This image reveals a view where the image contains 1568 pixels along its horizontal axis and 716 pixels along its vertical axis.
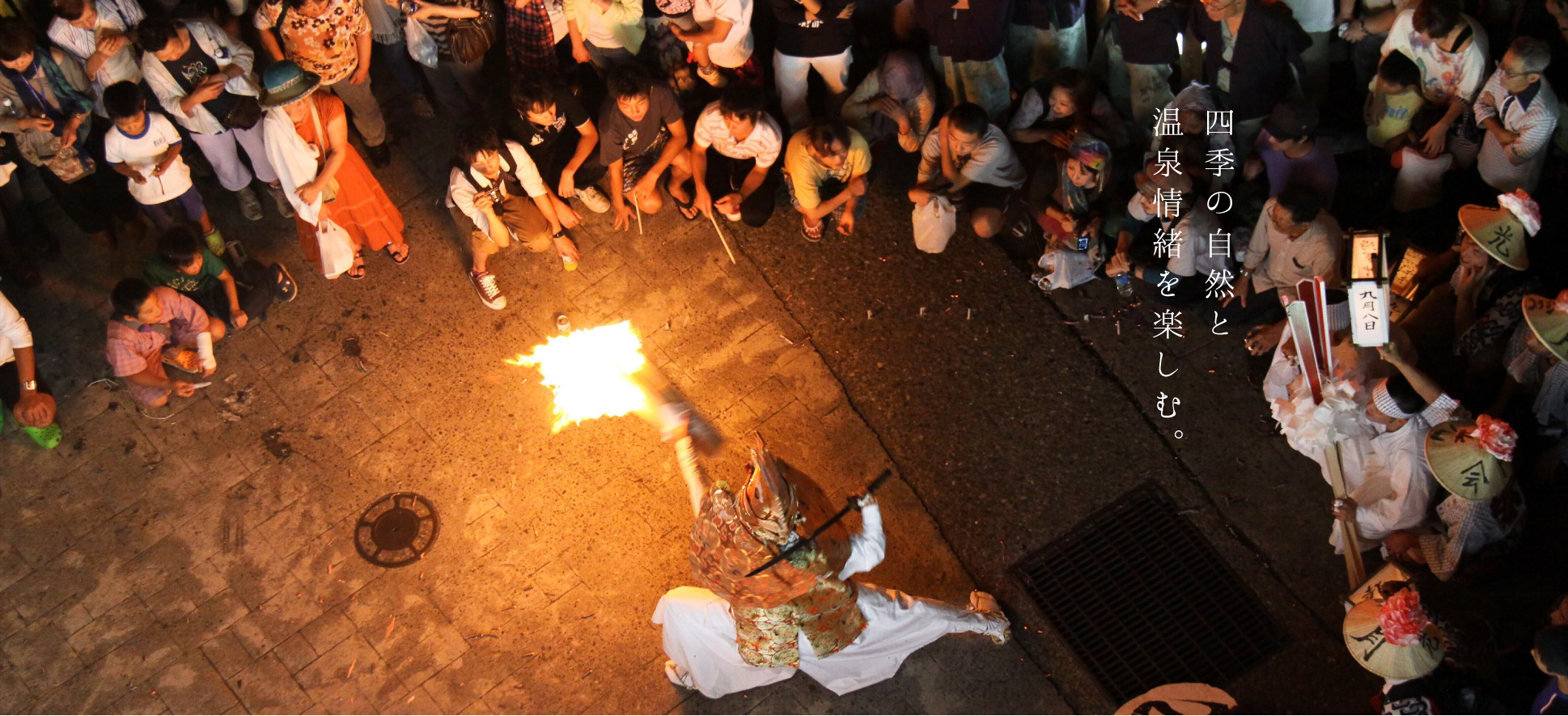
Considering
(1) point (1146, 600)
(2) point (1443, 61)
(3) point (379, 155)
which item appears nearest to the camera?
(2) point (1443, 61)

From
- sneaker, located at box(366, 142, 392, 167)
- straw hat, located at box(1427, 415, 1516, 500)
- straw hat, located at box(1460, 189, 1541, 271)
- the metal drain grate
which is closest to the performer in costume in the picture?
the metal drain grate

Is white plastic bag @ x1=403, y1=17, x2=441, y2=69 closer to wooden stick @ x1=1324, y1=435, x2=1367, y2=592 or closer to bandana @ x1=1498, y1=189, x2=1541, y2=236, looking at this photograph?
wooden stick @ x1=1324, y1=435, x2=1367, y2=592

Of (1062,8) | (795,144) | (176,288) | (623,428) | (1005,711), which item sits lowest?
(1005,711)

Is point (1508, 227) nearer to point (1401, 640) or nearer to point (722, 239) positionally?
point (1401, 640)

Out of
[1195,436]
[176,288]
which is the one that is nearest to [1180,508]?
[1195,436]

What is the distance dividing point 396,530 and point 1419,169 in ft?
20.8

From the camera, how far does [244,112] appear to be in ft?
24.5

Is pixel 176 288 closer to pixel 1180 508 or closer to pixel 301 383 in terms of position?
pixel 301 383

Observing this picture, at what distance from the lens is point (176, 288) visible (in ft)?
25.2

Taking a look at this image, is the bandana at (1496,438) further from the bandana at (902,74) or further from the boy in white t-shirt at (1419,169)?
the bandana at (902,74)

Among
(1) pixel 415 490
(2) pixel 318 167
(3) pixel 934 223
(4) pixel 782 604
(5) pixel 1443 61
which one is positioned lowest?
(1) pixel 415 490

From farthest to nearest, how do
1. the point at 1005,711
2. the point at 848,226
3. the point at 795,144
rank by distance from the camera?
the point at 848,226 → the point at 795,144 → the point at 1005,711

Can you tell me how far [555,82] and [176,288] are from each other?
2.64 metres

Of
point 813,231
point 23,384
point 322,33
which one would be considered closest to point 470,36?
point 322,33
